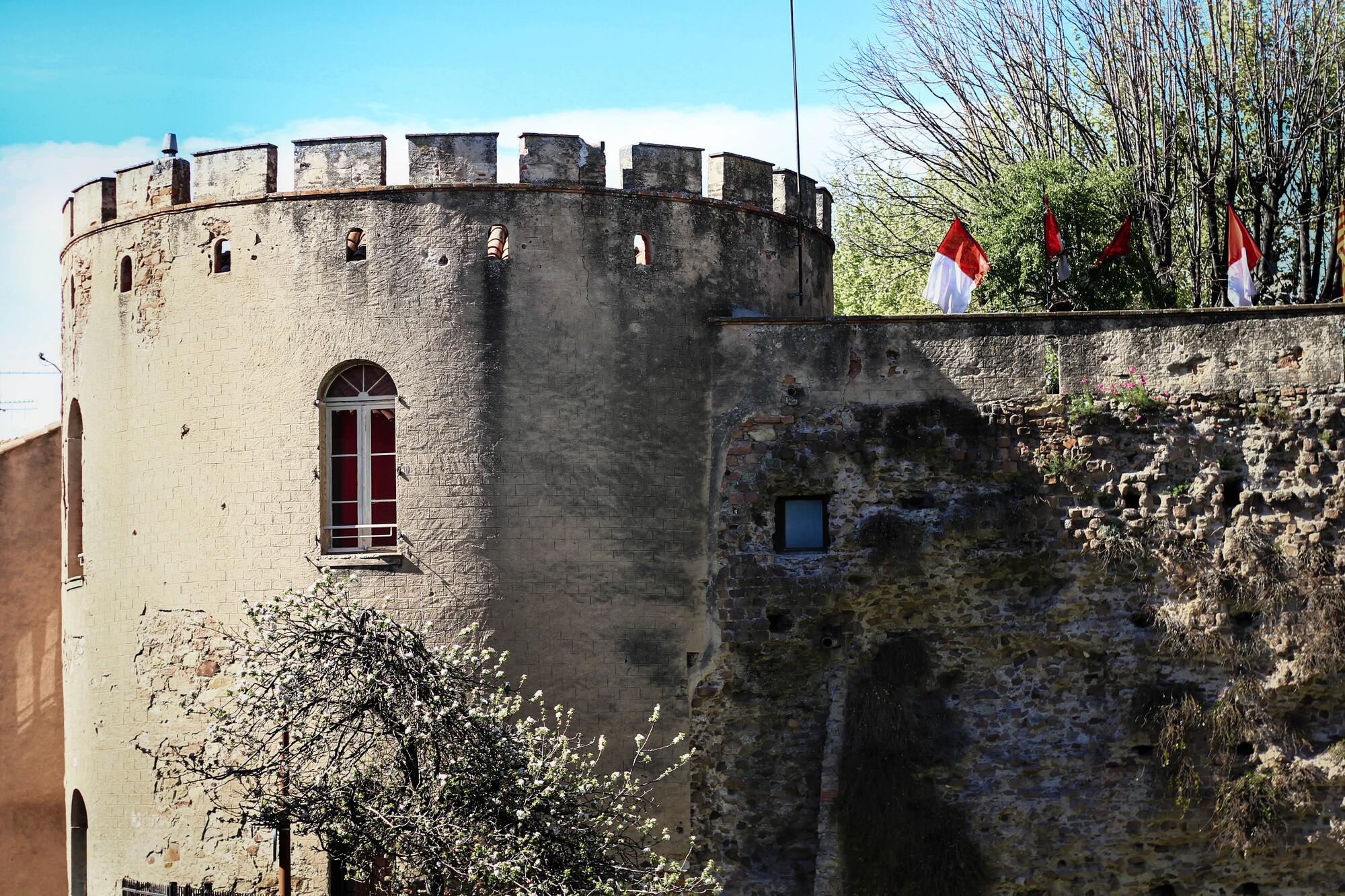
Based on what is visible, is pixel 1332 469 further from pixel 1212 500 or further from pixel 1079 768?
pixel 1079 768

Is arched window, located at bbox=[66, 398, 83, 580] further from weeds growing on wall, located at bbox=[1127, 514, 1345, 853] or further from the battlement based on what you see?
weeds growing on wall, located at bbox=[1127, 514, 1345, 853]

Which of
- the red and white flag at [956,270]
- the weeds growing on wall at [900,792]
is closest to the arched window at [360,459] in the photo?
the weeds growing on wall at [900,792]

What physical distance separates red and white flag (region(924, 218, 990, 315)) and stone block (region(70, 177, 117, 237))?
29.8ft

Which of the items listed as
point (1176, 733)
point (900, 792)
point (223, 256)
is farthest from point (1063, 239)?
point (223, 256)

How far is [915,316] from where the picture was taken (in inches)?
579

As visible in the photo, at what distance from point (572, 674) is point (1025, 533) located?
15.2ft

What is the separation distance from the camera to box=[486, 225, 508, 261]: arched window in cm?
1446

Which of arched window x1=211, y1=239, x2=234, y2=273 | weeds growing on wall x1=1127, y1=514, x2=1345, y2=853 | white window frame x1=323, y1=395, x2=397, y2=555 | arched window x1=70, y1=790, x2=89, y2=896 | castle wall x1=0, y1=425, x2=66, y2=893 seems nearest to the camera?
weeds growing on wall x1=1127, y1=514, x2=1345, y2=853

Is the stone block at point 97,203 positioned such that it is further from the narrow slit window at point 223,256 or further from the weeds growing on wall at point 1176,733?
the weeds growing on wall at point 1176,733

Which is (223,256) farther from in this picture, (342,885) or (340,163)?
(342,885)

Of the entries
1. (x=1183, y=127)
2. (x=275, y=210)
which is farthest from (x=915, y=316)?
(x=1183, y=127)

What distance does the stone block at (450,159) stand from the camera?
47.5 ft

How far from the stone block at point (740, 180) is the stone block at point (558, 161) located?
1275 millimetres

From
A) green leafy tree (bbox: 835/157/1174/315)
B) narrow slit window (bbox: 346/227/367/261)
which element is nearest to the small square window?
narrow slit window (bbox: 346/227/367/261)
